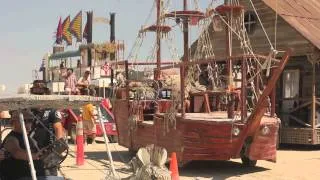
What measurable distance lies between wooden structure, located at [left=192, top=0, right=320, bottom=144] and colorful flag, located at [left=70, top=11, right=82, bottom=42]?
29.8m

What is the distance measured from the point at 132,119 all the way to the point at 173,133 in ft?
7.30

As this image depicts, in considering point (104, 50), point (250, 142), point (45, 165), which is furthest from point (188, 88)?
point (104, 50)

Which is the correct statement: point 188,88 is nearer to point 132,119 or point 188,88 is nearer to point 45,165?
point 132,119

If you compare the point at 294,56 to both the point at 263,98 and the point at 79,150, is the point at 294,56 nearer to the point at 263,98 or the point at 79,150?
the point at 263,98

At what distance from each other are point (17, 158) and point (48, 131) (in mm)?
596

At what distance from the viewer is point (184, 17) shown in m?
14.9

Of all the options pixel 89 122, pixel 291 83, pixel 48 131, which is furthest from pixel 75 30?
pixel 48 131

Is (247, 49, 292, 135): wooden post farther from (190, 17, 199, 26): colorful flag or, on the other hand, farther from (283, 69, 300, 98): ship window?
(283, 69, 300, 98): ship window

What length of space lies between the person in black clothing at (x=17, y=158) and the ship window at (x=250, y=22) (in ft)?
44.8

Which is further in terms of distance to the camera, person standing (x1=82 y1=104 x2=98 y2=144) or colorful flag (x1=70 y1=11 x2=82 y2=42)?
colorful flag (x1=70 y1=11 x2=82 y2=42)

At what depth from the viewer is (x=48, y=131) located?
747 centimetres

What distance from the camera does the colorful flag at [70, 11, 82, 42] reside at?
160ft

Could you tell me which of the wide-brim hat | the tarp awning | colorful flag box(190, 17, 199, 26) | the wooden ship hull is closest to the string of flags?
the tarp awning

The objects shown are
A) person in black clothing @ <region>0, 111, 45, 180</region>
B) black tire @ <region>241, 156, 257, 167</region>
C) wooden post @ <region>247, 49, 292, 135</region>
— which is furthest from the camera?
black tire @ <region>241, 156, 257, 167</region>
